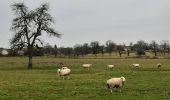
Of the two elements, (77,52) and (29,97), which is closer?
(29,97)

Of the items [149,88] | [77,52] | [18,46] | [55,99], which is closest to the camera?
[55,99]

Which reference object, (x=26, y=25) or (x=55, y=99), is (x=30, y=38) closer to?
(x=26, y=25)

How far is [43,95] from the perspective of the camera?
2448 centimetres

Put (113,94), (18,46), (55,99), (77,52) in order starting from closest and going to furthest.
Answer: (55,99), (113,94), (18,46), (77,52)

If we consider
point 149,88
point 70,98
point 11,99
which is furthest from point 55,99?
point 149,88

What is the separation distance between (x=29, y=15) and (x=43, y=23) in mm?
3007

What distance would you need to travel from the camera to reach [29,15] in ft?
244

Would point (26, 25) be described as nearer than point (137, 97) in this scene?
No

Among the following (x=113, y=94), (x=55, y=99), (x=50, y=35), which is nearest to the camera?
(x=55, y=99)

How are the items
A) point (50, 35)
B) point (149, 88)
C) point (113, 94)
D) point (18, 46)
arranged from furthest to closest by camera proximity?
point (50, 35), point (18, 46), point (149, 88), point (113, 94)

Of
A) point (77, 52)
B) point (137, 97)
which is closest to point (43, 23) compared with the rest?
point (137, 97)

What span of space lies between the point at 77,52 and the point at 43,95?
17090 centimetres

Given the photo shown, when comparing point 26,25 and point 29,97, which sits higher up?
point 26,25

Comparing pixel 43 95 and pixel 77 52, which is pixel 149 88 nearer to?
pixel 43 95
